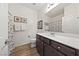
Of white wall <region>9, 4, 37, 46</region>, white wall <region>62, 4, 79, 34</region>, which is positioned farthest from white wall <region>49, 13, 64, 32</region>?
white wall <region>9, 4, 37, 46</region>

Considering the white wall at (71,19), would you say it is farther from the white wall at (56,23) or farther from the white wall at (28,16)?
the white wall at (28,16)

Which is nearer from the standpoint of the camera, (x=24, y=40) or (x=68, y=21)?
(x=68, y=21)

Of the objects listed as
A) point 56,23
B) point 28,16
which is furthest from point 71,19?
point 28,16

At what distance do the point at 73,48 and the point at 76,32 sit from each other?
0.90m

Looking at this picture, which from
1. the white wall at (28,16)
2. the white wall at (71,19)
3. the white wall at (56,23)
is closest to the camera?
the white wall at (71,19)

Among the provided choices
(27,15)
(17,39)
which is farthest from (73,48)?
(17,39)

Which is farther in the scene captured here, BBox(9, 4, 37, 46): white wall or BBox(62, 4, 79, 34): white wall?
BBox(9, 4, 37, 46): white wall

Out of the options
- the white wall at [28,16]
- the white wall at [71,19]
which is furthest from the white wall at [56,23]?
the white wall at [28,16]

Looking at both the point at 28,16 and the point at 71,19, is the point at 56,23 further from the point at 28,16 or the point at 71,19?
the point at 28,16

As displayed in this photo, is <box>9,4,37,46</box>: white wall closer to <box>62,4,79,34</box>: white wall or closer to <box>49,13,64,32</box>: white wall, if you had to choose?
<box>49,13,64,32</box>: white wall

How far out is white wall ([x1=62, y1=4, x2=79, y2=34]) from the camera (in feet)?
5.59

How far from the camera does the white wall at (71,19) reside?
67.1 inches

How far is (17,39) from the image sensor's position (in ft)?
10.2

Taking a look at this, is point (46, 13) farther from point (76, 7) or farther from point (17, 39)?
point (17, 39)
